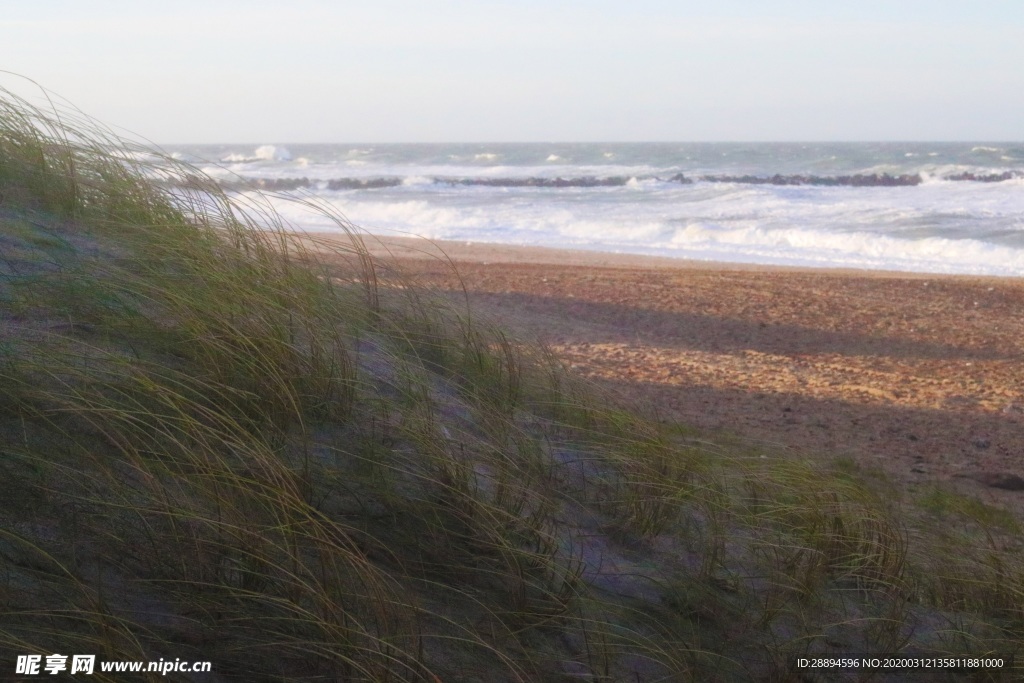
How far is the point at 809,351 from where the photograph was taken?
6.95 metres

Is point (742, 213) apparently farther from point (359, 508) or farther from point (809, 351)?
point (359, 508)

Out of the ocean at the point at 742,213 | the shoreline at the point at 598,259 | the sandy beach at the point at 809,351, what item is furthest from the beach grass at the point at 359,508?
the shoreline at the point at 598,259

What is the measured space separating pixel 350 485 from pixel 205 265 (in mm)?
997

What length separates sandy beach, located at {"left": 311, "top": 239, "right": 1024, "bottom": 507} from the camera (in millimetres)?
4613

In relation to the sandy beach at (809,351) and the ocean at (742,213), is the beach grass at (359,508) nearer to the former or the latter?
the sandy beach at (809,351)

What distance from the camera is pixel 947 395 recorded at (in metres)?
5.75

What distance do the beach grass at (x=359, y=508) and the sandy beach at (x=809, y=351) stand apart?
32.3 inches

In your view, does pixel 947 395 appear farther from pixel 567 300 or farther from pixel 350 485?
pixel 350 485

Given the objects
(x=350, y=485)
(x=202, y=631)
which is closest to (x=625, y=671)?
(x=350, y=485)

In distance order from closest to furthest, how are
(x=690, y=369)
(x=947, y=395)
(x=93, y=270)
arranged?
1. (x=93, y=270)
2. (x=947, y=395)
3. (x=690, y=369)

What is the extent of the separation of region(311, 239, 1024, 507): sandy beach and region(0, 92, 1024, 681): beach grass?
2.69ft

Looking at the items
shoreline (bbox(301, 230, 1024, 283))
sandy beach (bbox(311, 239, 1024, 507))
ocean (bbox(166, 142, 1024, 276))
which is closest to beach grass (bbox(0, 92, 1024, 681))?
sandy beach (bbox(311, 239, 1024, 507))

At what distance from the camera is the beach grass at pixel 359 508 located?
1.78 m

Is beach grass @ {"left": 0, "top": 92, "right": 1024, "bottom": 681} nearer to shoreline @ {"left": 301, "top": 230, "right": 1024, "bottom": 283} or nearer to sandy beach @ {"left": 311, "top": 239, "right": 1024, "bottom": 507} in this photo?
sandy beach @ {"left": 311, "top": 239, "right": 1024, "bottom": 507}
